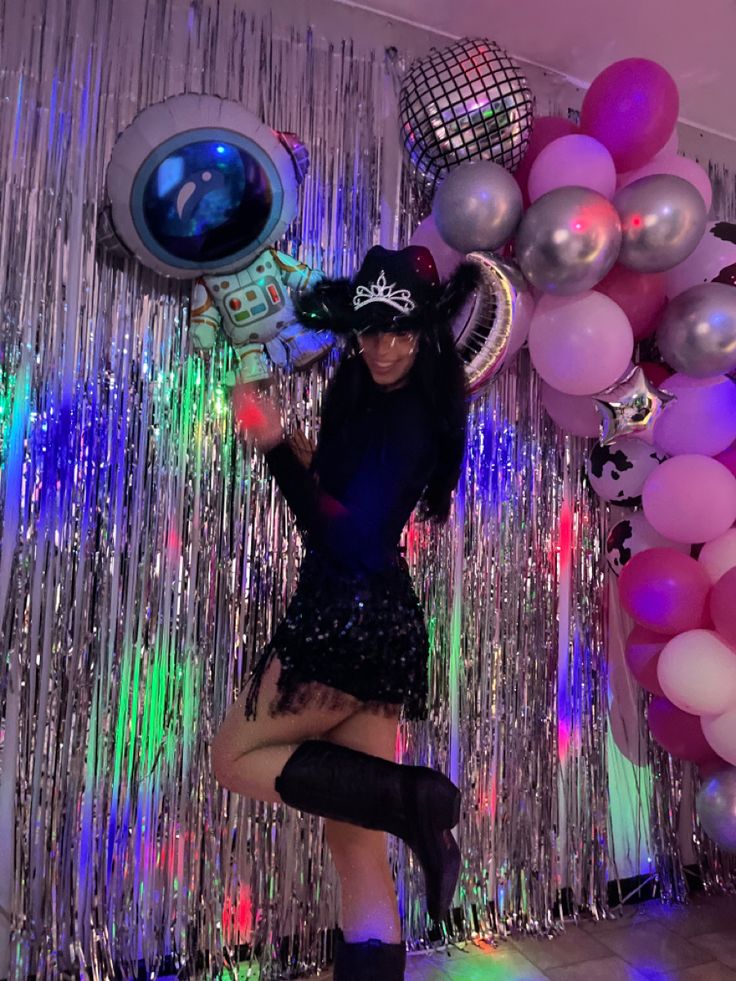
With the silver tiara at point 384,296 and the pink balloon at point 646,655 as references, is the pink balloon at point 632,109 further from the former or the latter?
the pink balloon at point 646,655

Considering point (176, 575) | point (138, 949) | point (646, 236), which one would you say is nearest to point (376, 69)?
point (646, 236)

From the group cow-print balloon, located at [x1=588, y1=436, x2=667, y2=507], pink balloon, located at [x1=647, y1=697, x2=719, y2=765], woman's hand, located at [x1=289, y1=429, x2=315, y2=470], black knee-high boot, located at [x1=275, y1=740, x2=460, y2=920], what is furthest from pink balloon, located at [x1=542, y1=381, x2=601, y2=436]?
black knee-high boot, located at [x1=275, y1=740, x2=460, y2=920]

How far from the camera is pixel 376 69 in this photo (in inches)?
83.2

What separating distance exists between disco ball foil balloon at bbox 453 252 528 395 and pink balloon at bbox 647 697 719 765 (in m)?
0.99

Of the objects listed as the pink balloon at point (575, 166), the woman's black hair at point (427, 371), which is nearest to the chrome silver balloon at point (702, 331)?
the pink balloon at point (575, 166)

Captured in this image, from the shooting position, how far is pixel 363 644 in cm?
129

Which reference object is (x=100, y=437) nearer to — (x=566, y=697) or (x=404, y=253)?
(x=404, y=253)

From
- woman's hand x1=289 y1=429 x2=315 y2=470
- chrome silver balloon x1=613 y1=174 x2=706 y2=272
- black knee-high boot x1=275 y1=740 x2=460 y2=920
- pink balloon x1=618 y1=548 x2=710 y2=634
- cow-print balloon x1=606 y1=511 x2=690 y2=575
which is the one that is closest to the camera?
black knee-high boot x1=275 y1=740 x2=460 y2=920

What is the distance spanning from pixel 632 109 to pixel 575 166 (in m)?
0.20

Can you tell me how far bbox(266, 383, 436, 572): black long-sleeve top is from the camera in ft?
4.24

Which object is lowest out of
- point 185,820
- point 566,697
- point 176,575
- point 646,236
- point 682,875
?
point 682,875

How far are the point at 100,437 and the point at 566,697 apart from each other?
4.78 ft

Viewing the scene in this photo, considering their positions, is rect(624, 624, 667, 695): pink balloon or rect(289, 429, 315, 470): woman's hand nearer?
rect(289, 429, 315, 470): woman's hand

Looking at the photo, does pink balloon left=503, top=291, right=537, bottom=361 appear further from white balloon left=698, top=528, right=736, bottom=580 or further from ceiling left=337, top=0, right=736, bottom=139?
ceiling left=337, top=0, right=736, bottom=139
